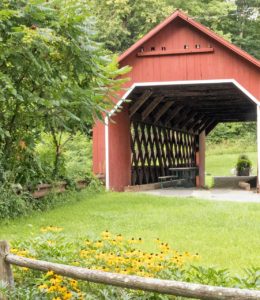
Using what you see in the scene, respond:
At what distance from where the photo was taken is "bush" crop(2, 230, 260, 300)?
15.3 feet

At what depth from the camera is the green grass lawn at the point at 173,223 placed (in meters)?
7.97

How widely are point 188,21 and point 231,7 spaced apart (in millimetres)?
26099

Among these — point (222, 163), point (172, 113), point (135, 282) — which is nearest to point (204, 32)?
point (172, 113)

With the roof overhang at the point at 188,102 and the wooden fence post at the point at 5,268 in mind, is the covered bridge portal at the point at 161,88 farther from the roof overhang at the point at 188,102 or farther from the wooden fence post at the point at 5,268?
the wooden fence post at the point at 5,268

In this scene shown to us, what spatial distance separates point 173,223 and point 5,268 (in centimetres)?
585

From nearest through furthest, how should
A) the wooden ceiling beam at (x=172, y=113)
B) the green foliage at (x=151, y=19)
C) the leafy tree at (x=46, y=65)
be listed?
the leafy tree at (x=46, y=65)
the wooden ceiling beam at (x=172, y=113)
the green foliage at (x=151, y=19)

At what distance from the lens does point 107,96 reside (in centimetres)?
917

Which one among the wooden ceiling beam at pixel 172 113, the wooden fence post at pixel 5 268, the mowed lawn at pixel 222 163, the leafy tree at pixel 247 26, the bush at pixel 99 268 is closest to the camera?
the bush at pixel 99 268

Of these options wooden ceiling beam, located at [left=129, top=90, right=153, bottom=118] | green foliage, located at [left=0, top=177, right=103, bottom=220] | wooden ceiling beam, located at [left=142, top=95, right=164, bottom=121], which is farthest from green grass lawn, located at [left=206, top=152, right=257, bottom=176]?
green foliage, located at [left=0, top=177, right=103, bottom=220]

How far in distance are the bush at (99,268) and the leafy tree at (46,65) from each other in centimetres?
206

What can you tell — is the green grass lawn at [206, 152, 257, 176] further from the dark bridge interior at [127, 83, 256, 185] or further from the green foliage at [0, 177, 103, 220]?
the green foliage at [0, 177, 103, 220]

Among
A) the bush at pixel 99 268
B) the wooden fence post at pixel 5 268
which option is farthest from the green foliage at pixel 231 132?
the wooden fence post at pixel 5 268

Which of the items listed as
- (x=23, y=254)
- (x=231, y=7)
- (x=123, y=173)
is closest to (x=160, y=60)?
(x=123, y=173)

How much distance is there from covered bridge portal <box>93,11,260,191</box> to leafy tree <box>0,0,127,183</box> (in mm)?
5534
